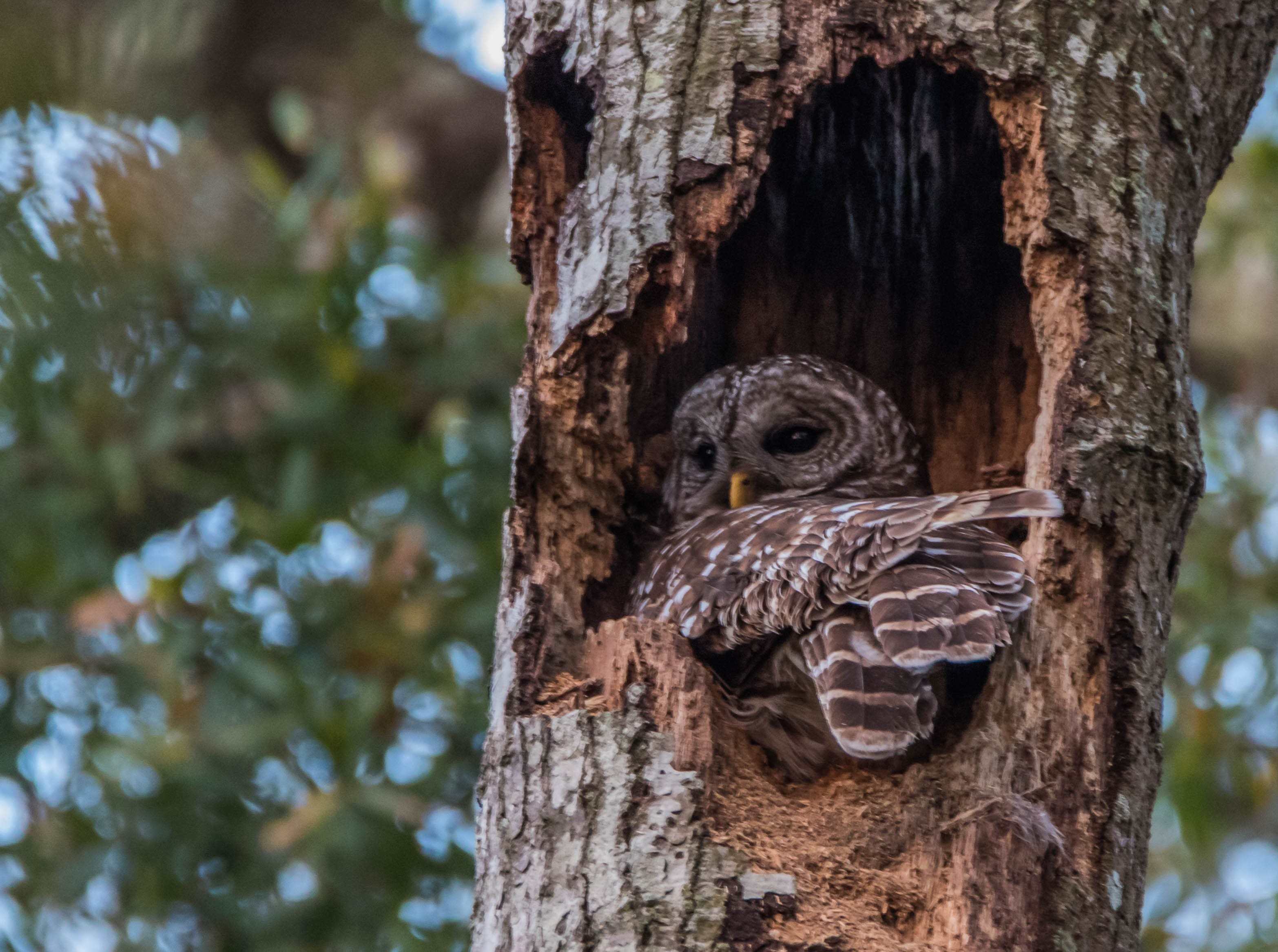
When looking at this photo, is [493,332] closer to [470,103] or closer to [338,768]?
[338,768]

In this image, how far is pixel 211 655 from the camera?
14.1 ft

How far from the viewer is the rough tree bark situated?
6.78ft

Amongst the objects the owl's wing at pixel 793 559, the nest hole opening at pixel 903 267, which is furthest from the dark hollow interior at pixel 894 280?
the owl's wing at pixel 793 559

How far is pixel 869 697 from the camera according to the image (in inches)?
89.4

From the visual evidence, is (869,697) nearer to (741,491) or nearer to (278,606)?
(741,491)

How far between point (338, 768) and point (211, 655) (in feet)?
1.80

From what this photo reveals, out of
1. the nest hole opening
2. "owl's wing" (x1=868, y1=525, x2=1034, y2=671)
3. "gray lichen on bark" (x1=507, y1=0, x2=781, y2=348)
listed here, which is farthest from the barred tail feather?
the nest hole opening

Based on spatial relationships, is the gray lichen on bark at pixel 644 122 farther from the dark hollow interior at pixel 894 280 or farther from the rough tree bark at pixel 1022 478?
the dark hollow interior at pixel 894 280

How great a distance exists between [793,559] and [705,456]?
1.01 metres

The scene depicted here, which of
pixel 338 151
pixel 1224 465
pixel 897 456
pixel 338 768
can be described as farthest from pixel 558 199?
pixel 1224 465

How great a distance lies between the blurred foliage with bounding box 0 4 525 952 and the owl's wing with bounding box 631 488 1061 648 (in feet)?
5.01

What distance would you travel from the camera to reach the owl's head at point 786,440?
11.1ft

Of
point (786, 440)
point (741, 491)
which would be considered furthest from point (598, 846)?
point (786, 440)

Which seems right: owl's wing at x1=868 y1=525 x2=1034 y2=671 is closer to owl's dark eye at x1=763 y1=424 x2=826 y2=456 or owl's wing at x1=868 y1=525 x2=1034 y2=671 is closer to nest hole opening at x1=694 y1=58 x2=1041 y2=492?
nest hole opening at x1=694 y1=58 x2=1041 y2=492
